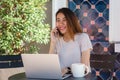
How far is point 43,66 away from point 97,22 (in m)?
Result: 1.71

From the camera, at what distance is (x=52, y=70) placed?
1.60 metres

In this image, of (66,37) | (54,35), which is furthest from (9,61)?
(66,37)

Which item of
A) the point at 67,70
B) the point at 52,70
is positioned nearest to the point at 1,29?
the point at 67,70

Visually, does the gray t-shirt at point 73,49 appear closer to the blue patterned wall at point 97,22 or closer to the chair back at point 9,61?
the chair back at point 9,61

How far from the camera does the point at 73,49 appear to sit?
2164mm

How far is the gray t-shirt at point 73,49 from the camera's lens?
2139 mm

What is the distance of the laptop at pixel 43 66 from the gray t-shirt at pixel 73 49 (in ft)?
1.47

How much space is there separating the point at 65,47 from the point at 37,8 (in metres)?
1.04

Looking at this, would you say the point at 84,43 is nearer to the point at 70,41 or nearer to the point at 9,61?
the point at 70,41

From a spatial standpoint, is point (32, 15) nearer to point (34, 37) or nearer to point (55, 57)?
point (34, 37)

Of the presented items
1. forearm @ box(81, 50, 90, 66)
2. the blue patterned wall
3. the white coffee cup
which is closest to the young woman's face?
forearm @ box(81, 50, 90, 66)

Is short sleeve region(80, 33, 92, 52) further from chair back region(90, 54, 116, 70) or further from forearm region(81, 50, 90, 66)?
chair back region(90, 54, 116, 70)

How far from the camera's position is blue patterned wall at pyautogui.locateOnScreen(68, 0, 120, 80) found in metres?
3.12

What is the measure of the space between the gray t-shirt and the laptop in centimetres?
45
